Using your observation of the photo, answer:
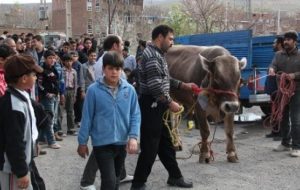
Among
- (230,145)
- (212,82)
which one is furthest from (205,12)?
(212,82)

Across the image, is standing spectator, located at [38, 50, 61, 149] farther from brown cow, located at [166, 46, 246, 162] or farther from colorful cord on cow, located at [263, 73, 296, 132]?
colorful cord on cow, located at [263, 73, 296, 132]

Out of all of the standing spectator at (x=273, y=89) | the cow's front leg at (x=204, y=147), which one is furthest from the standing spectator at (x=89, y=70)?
the standing spectator at (x=273, y=89)

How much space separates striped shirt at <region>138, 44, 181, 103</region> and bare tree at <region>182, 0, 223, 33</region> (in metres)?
21.1

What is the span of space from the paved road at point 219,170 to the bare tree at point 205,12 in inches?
733

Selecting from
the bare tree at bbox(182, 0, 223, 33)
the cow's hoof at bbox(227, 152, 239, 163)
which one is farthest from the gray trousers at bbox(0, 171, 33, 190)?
the bare tree at bbox(182, 0, 223, 33)

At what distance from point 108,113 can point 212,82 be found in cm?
276

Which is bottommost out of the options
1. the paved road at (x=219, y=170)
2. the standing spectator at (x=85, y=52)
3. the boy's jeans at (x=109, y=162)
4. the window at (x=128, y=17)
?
the paved road at (x=219, y=170)

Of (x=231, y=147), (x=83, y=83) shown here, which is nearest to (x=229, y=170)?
(x=231, y=147)

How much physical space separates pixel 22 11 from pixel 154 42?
→ 82626 mm

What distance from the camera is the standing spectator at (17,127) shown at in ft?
12.2

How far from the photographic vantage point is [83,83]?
33.4 ft

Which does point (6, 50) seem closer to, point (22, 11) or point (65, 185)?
point (65, 185)

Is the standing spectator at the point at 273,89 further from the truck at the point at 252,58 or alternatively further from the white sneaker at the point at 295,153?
the white sneaker at the point at 295,153

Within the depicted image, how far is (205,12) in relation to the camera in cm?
2762
